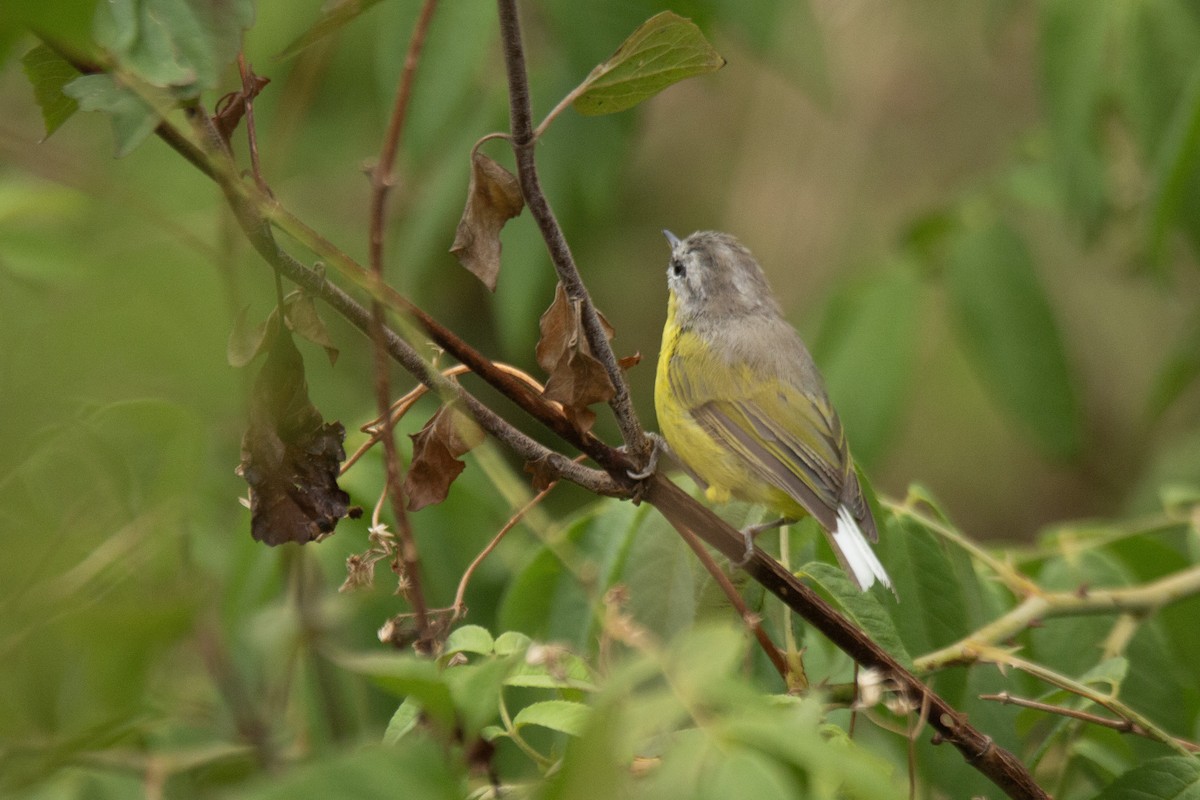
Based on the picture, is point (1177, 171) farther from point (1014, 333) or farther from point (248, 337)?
point (248, 337)

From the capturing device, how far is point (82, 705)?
1.49 meters

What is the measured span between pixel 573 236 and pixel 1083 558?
187 cm

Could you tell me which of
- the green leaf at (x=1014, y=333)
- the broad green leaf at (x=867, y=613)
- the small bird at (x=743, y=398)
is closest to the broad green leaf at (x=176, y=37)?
the broad green leaf at (x=867, y=613)

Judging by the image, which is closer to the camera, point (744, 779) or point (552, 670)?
point (744, 779)

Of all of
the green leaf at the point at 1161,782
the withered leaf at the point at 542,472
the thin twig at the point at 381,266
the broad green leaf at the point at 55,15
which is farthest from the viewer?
the green leaf at the point at 1161,782

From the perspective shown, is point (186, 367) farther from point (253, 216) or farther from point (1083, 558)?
point (1083, 558)

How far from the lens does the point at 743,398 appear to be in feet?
13.2

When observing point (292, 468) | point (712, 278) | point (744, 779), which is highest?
point (292, 468)

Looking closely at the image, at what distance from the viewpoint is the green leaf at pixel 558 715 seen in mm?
1514

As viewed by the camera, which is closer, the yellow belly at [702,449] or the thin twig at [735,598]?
the thin twig at [735,598]

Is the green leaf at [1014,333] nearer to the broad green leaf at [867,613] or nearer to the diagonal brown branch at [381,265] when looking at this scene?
the broad green leaf at [867,613]

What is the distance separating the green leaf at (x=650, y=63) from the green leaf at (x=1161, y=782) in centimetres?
129

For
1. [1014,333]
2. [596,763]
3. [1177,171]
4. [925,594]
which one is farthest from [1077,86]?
[596,763]

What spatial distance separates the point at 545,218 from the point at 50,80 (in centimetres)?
67
